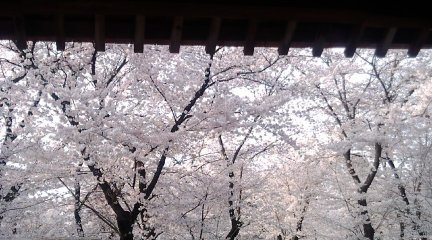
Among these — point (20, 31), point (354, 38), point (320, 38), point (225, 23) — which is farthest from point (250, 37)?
point (20, 31)

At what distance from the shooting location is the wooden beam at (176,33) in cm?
281

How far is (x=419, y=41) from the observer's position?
9.88 feet

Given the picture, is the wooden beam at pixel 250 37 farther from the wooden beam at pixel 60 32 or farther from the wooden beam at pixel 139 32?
the wooden beam at pixel 60 32

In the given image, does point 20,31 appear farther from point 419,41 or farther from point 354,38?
point 419,41

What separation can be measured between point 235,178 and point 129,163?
380 cm

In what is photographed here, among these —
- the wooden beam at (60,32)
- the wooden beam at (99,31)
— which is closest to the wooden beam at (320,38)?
the wooden beam at (99,31)

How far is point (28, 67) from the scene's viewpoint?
10.7m

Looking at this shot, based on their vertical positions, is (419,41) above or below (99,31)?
below

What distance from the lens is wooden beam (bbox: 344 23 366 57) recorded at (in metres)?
2.85

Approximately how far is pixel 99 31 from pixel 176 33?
0.55m

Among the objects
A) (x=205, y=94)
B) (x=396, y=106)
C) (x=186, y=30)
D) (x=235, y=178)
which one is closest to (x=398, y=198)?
(x=396, y=106)

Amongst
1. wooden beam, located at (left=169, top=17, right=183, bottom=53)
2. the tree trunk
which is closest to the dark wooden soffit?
wooden beam, located at (left=169, top=17, right=183, bottom=53)

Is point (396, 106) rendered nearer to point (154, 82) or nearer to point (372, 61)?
point (372, 61)

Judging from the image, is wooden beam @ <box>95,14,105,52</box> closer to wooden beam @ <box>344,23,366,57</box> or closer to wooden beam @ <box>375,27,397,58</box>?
wooden beam @ <box>344,23,366,57</box>
